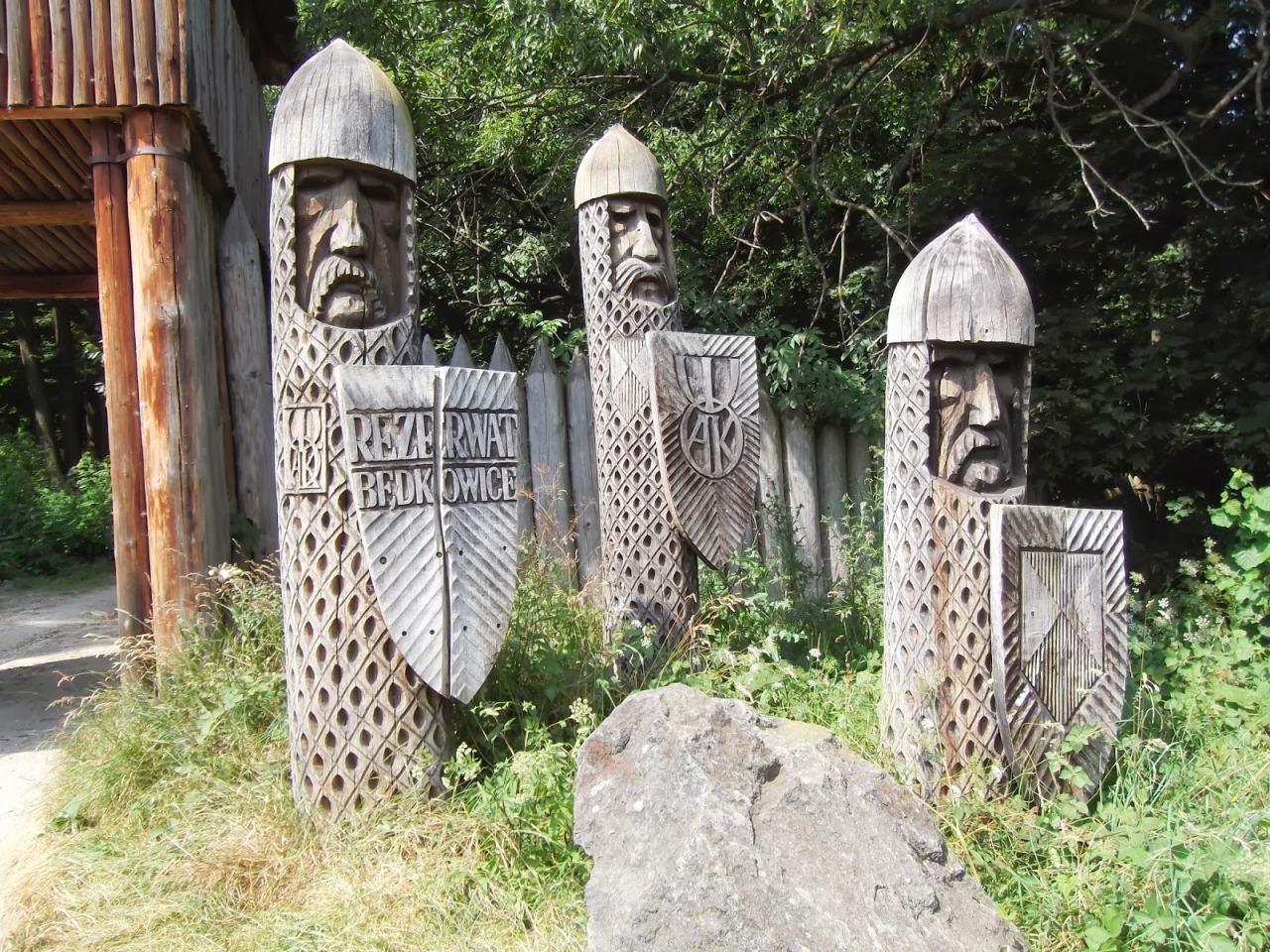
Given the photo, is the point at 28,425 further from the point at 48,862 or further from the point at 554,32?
the point at 48,862

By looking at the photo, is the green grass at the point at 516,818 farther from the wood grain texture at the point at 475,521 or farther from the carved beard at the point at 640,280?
the carved beard at the point at 640,280

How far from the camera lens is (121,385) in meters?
A: 4.60

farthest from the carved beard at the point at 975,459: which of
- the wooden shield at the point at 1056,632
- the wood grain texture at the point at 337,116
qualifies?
the wood grain texture at the point at 337,116

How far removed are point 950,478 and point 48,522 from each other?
39.3ft

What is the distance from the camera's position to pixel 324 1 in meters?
6.63

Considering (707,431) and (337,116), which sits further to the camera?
(707,431)

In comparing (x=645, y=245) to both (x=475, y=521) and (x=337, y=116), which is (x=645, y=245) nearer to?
(x=337, y=116)

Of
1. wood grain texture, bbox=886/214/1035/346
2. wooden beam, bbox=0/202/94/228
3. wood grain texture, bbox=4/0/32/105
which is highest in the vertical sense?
wood grain texture, bbox=4/0/32/105

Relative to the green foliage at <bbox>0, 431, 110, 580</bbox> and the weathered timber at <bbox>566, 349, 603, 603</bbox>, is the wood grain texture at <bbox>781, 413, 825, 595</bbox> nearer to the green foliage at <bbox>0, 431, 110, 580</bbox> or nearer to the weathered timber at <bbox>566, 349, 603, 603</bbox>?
the weathered timber at <bbox>566, 349, 603, 603</bbox>

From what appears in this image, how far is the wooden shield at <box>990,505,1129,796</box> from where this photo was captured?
10.3 feet

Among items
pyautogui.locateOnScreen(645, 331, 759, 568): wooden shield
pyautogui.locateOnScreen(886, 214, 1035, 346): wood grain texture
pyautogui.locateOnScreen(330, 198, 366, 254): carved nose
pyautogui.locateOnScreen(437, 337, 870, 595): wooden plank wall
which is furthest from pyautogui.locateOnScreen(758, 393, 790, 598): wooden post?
pyautogui.locateOnScreen(330, 198, 366, 254): carved nose

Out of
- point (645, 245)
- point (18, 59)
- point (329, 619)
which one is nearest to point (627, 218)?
point (645, 245)

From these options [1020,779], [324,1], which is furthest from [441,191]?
[1020,779]

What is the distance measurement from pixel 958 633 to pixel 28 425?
65.0ft
